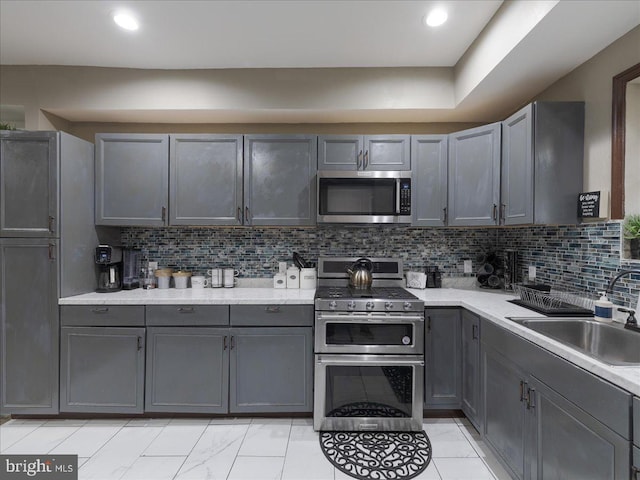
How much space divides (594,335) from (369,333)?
1231 millimetres

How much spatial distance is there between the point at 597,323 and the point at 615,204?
68 centimetres

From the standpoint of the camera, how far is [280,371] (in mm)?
2270

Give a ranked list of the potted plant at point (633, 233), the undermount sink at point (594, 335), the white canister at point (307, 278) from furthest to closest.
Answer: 1. the white canister at point (307, 278)
2. the potted plant at point (633, 233)
3. the undermount sink at point (594, 335)

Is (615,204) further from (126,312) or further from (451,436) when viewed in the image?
(126,312)

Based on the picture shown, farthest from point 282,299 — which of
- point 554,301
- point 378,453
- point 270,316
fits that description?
point 554,301

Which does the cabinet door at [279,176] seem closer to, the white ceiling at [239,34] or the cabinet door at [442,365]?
the white ceiling at [239,34]

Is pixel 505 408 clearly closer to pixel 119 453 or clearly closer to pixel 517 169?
pixel 517 169

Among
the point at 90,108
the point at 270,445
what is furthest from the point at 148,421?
the point at 90,108

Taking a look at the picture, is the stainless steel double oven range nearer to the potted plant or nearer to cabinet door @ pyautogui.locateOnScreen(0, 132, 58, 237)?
the potted plant

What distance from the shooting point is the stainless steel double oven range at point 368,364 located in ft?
7.08

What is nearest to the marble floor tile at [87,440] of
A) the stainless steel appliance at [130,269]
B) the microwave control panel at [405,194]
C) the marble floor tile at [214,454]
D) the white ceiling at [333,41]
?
the marble floor tile at [214,454]

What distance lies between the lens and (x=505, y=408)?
169 cm

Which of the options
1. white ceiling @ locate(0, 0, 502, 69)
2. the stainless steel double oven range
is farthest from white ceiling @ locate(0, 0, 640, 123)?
the stainless steel double oven range

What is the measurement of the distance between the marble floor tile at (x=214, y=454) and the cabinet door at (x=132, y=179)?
1646 millimetres
